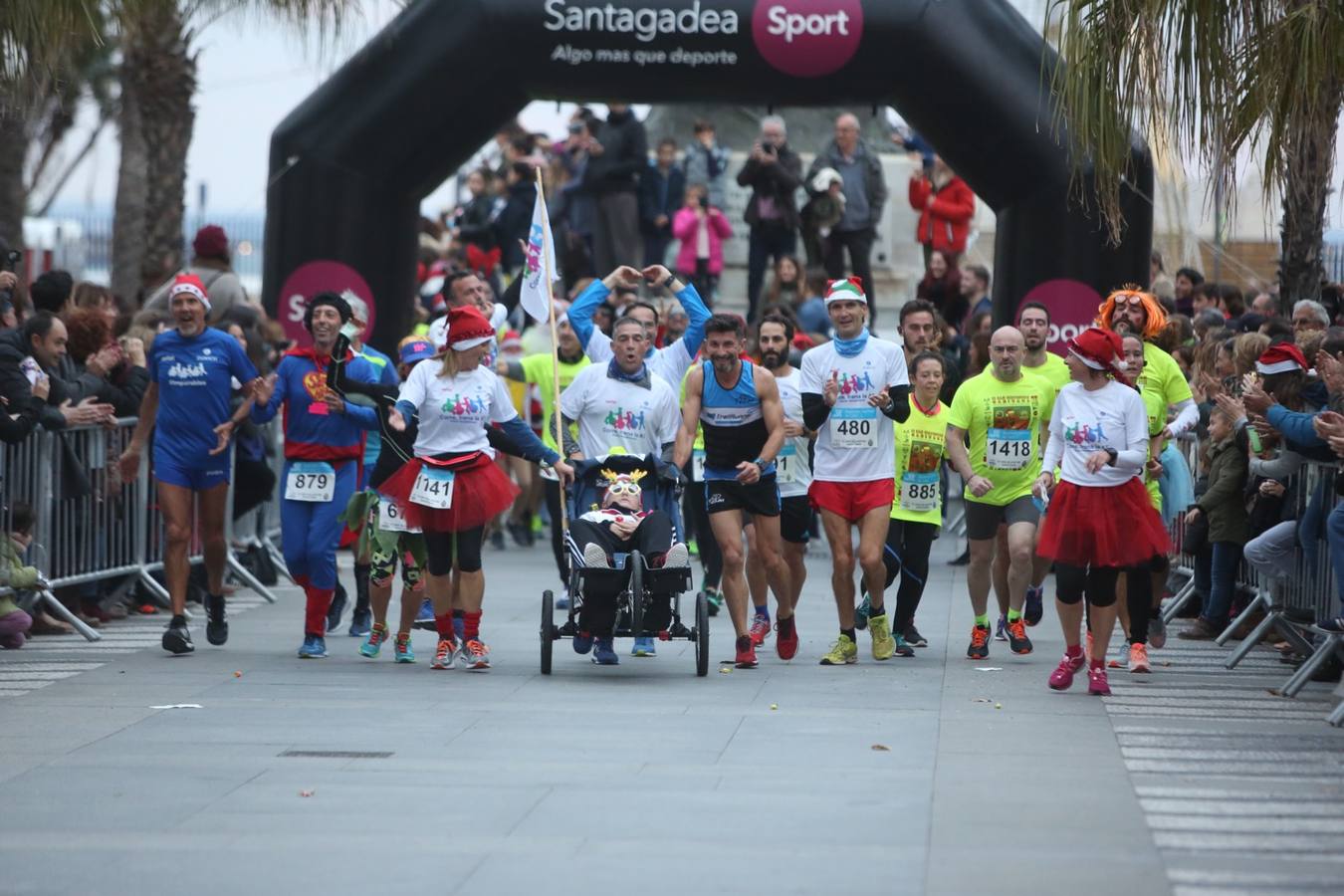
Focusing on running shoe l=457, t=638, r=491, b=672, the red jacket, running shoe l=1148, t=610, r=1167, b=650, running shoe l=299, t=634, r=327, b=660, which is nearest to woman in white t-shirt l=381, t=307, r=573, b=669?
running shoe l=457, t=638, r=491, b=672

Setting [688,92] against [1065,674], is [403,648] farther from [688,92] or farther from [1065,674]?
[688,92]

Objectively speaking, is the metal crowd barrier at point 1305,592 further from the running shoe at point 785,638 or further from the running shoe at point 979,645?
the running shoe at point 785,638

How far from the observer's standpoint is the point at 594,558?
35.0ft

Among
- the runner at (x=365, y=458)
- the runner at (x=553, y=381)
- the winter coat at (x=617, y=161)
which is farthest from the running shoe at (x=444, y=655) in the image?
the winter coat at (x=617, y=161)

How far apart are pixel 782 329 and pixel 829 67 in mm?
4759

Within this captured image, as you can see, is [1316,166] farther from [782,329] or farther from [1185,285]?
[1185,285]

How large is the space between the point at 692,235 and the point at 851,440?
40.6ft

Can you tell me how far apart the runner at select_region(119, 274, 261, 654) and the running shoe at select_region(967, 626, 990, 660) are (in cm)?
427

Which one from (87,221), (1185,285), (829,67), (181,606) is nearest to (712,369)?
(181,606)

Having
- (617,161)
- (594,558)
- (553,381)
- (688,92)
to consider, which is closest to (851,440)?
(594,558)

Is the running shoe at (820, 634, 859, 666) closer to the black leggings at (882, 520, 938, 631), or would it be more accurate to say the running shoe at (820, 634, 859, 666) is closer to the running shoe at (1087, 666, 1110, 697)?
the black leggings at (882, 520, 938, 631)

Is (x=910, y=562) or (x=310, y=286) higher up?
(x=310, y=286)

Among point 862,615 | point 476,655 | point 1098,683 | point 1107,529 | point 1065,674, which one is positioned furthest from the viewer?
point 862,615

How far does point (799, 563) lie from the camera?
39.7 ft
